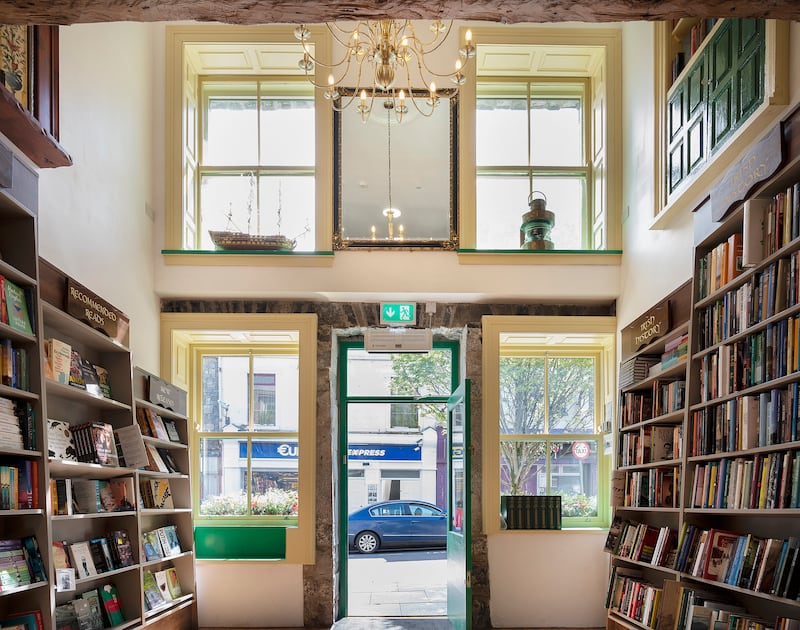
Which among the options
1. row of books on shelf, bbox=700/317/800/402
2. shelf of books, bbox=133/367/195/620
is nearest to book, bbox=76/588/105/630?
shelf of books, bbox=133/367/195/620

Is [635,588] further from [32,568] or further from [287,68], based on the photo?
[287,68]

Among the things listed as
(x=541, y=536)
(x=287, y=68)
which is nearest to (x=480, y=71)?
(x=287, y=68)

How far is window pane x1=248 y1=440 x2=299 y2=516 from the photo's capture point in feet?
24.4

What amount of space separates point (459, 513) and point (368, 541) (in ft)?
9.78

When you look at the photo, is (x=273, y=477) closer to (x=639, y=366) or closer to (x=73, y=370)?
(x=73, y=370)

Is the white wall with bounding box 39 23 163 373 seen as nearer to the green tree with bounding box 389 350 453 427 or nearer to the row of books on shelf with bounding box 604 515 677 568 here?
the green tree with bounding box 389 350 453 427

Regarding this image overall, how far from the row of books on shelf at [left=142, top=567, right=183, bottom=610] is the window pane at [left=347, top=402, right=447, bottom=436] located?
8.28 feet

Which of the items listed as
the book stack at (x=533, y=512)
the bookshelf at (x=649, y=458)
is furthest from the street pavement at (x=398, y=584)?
the bookshelf at (x=649, y=458)

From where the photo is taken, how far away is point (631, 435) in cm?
586

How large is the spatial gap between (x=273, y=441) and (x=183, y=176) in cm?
246

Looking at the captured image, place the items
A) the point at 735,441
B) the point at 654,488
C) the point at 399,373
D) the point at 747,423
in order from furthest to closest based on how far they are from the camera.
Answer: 1. the point at 399,373
2. the point at 654,488
3. the point at 735,441
4. the point at 747,423

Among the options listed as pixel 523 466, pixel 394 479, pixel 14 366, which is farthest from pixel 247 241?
pixel 394 479

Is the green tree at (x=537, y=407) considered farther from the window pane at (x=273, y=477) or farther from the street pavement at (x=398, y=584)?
the window pane at (x=273, y=477)

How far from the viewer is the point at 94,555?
16.3ft
